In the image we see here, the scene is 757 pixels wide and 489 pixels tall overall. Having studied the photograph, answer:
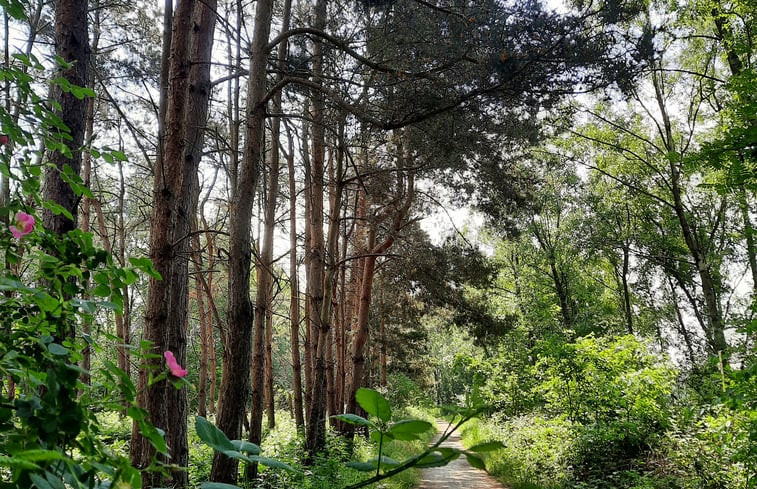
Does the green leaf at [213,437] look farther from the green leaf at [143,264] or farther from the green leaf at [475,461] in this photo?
the green leaf at [143,264]

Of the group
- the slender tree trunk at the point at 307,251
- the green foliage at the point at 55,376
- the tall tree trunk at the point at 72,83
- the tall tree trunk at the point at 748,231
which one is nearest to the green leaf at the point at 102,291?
the green foliage at the point at 55,376

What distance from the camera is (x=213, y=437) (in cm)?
67

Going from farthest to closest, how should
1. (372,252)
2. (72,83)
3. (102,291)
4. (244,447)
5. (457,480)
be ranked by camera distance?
(372,252)
(457,480)
(72,83)
(102,291)
(244,447)

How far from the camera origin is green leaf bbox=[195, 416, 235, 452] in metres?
0.65

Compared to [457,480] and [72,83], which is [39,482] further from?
[457,480]

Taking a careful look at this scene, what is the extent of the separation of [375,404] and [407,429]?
72 millimetres

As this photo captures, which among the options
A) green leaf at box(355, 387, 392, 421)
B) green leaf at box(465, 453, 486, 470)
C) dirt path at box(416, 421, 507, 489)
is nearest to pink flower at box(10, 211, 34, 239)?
green leaf at box(355, 387, 392, 421)

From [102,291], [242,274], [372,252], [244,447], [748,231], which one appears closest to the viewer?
→ [244,447]

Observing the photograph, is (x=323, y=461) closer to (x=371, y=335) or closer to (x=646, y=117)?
(x=371, y=335)

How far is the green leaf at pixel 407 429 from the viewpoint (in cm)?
69

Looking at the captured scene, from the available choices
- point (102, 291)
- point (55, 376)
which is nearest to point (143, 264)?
point (102, 291)

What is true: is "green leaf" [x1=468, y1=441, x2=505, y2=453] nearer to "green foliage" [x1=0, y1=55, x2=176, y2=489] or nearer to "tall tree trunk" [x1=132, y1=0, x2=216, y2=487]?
"green foliage" [x1=0, y1=55, x2=176, y2=489]

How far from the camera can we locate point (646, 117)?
14.6 m

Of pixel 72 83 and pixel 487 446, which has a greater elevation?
pixel 72 83
